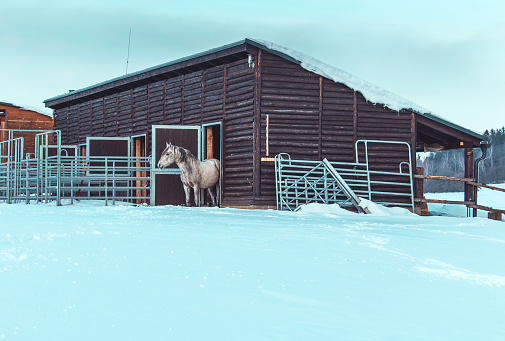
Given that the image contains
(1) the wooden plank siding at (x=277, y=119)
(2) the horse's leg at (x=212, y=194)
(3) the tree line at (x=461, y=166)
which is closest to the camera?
(1) the wooden plank siding at (x=277, y=119)

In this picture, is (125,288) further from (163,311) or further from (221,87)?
(221,87)

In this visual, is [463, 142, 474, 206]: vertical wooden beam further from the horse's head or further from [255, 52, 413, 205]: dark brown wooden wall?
the horse's head

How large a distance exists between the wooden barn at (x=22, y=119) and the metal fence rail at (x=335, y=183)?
66.9 feet

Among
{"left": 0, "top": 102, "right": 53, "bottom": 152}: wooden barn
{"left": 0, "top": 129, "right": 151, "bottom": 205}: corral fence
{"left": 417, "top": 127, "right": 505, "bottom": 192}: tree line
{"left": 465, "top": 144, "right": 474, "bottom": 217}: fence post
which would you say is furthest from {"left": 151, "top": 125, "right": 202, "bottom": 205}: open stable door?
{"left": 417, "top": 127, "right": 505, "bottom": 192}: tree line

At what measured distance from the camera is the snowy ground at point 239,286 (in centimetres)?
376

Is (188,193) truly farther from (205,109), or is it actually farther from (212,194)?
(205,109)

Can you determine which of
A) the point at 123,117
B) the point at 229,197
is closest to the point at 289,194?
the point at 229,197

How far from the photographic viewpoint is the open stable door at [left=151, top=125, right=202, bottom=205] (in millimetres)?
16741

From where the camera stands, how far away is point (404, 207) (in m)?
16.5

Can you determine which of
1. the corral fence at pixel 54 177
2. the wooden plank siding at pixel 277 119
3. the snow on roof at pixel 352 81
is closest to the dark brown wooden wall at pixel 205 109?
the wooden plank siding at pixel 277 119

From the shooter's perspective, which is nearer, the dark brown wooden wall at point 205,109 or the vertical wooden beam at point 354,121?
the dark brown wooden wall at point 205,109

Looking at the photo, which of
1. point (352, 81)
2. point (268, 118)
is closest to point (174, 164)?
point (268, 118)

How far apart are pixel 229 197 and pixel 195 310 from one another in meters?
12.3

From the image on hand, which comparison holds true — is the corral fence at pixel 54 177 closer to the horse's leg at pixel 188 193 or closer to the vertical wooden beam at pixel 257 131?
the horse's leg at pixel 188 193
